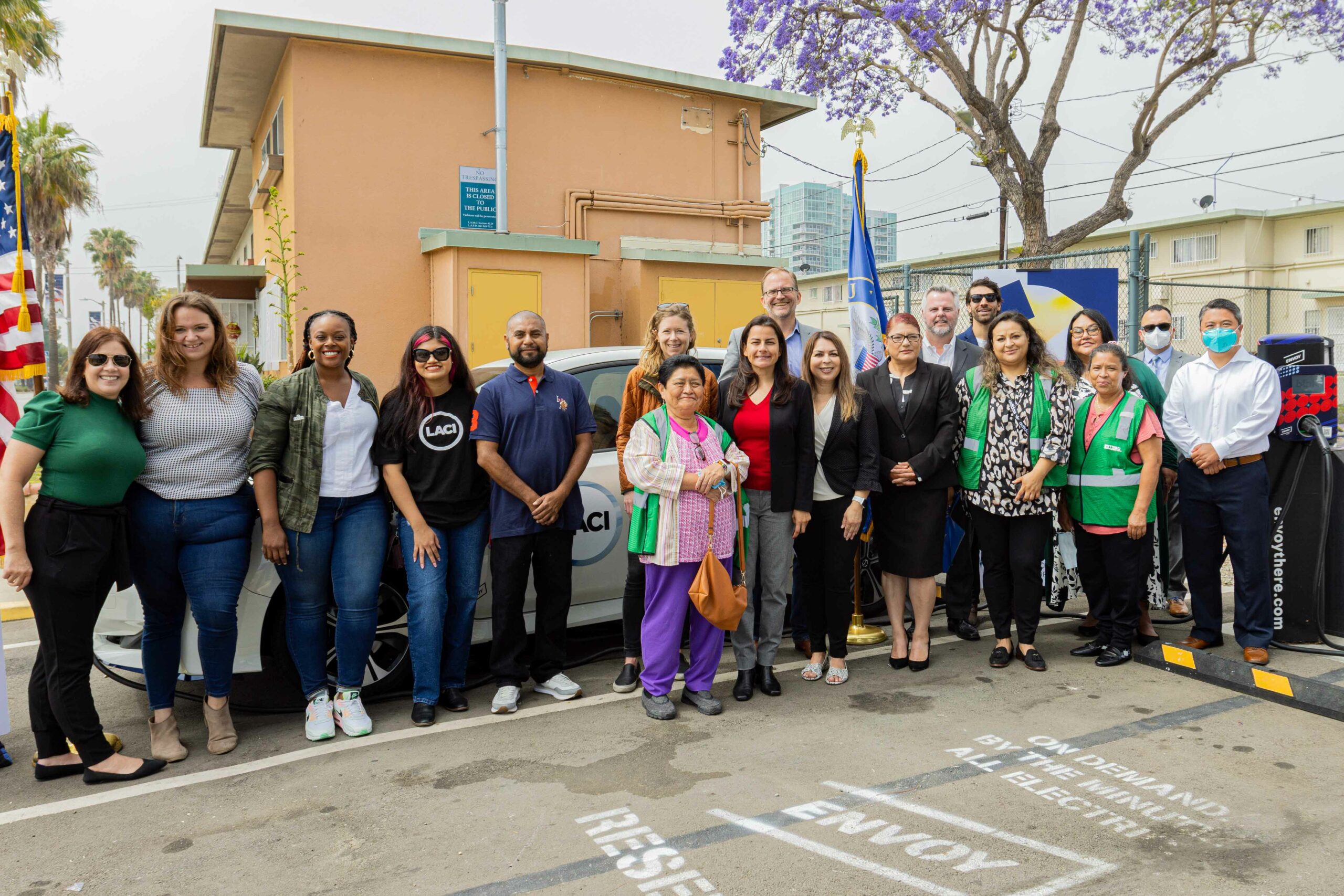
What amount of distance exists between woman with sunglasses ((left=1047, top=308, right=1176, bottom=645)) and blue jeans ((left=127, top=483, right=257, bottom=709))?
167 inches

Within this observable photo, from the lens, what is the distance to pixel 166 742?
398 cm

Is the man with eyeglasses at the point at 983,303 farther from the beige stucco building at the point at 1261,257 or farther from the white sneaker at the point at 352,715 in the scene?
the beige stucco building at the point at 1261,257

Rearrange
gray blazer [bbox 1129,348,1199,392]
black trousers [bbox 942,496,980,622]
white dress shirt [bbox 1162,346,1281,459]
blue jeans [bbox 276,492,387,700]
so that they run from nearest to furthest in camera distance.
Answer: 1. blue jeans [bbox 276,492,387,700]
2. white dress shirt [bbox 1162,346,1281,459]
3. black trousers [bbox 942,496,980,622]
4. gray blazer [bbox 1129,348,1199,392]

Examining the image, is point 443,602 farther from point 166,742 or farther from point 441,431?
point 166,742

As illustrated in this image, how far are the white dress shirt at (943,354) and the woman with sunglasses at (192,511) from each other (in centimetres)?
390

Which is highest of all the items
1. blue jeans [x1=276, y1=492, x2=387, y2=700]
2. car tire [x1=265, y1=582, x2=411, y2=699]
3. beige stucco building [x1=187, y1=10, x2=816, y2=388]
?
beige stucco building [x1=187, y1=10, x2=816, y2=388]

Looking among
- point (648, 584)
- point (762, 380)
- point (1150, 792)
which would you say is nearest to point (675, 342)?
point (762, 380)

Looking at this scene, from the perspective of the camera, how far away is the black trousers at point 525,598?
445 centimetres

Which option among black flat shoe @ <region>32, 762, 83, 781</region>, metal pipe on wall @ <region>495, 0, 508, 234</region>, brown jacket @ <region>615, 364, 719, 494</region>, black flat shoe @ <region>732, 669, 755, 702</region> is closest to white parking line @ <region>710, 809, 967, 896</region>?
black flat shoe @ <region>732, 669, 755, 702</region>

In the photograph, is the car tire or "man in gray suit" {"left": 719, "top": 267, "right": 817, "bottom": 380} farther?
"man in gray suit" {"left": 719, "top": 267, "right": 817, "bottom": 380}

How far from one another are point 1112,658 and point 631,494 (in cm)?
Answer: 276

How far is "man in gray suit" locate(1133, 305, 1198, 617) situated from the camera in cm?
596

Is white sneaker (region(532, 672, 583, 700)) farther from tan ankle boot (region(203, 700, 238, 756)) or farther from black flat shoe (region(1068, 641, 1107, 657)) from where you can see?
black flat shoe (region(1068, 641, 1107, 657))

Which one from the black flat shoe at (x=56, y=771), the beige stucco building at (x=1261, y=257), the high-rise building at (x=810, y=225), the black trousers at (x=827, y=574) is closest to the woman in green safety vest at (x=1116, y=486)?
the black trousers at (x=827, y=574)
